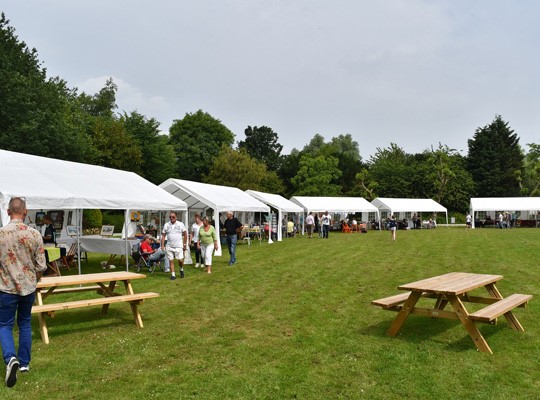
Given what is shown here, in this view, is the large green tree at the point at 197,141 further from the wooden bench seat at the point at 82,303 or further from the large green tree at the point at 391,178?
the wooden bench seat at the point at 82,303

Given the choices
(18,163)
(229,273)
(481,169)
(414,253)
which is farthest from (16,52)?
(481,169)

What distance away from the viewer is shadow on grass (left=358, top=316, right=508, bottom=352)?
554cm

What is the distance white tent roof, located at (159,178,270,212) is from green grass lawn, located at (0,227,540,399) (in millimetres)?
7876

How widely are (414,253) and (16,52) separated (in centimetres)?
2469

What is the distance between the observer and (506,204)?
4122 cm

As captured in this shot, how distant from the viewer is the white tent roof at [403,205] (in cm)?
3966

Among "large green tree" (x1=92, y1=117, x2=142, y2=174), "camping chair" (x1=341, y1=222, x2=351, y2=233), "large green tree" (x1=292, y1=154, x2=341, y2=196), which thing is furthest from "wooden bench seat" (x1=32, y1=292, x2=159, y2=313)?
"large green tree" (x1=292, y1=154, x2=341, y2=196)

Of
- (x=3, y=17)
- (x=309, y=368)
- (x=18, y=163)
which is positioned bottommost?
(x=309, y=368)

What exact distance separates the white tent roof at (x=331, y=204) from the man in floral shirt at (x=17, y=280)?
28964 millimetres

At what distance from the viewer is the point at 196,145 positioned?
Result: 49688 millimetres

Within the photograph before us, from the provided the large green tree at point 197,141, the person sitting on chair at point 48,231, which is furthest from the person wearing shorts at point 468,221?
the person sitting on chair at point 48,231

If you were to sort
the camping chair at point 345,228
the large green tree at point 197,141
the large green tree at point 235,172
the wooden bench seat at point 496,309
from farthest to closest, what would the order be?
the large green tree at point 197,141
the large green tree at point 235,172
the camping chair at point 345,228
the wooden bench seat at point 496,309

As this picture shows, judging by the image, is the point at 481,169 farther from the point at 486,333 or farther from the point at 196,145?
the point at 486,333

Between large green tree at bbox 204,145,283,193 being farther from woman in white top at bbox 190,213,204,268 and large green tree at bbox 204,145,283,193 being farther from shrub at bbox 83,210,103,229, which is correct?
woman in white top at bbox 190,213,204,268
